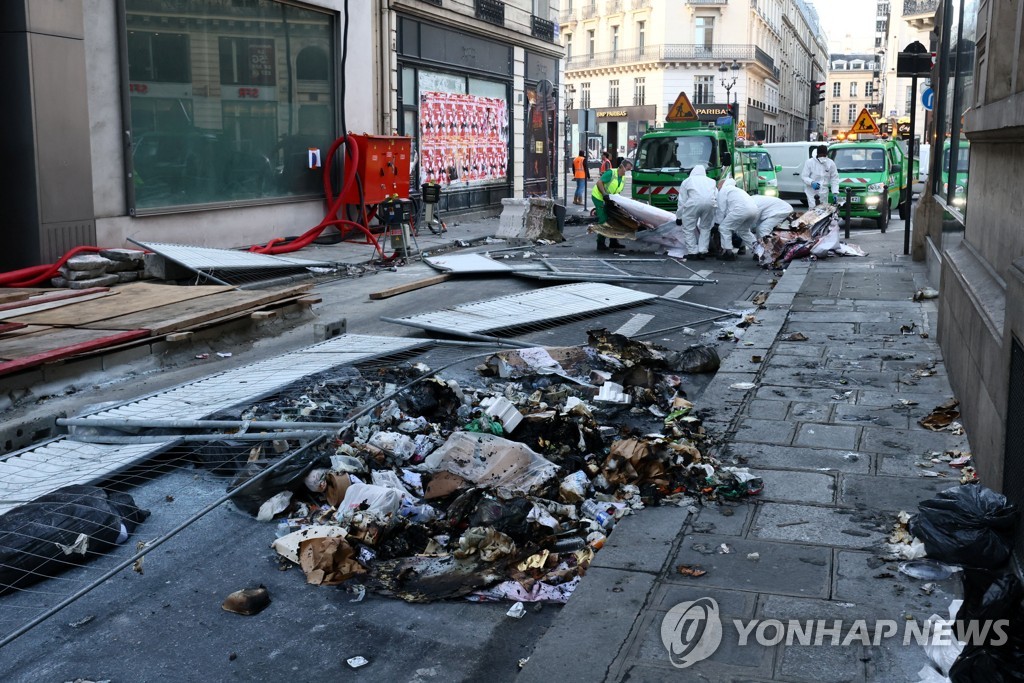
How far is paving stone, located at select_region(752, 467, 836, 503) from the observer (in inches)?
187

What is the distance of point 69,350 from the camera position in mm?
7512

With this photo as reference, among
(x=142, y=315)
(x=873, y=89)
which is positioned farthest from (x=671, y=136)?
(x=873, y=89)

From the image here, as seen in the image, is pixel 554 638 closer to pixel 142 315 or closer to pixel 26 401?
pixel 26 401

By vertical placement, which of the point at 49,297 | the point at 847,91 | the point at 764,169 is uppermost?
the point at 847,91

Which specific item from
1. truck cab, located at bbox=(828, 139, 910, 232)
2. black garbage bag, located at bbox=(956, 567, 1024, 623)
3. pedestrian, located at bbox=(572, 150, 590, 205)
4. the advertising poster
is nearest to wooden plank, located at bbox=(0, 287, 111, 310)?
black garbage bag, located at bbox=(956, 567, 1024, 623)

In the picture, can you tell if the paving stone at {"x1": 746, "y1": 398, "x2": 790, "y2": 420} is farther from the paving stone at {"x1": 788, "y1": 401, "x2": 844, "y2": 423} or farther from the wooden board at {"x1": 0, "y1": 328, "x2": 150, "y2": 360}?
the wooden board at {"x1": 0, "y1": 328, "x2": 150, "y2": 360}

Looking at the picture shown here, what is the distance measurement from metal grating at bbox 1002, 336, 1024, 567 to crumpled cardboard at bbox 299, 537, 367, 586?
252cm

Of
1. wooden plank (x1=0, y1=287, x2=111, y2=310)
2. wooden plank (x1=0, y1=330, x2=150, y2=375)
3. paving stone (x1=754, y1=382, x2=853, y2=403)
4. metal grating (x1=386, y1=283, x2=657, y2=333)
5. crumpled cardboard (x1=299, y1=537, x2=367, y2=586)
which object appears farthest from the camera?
wooden plank (x1=0, y1=287, x2=111, y2=310)

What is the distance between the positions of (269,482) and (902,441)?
3386mm

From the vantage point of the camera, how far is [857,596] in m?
3.65

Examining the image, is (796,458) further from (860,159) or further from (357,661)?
(860,159)

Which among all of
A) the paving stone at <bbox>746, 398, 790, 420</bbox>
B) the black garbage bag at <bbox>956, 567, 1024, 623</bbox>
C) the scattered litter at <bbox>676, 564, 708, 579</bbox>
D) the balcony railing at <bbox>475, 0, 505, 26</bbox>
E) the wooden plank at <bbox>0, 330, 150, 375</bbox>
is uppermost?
the balcony railing at <bbox>475, 0, 505, 26</bbox>

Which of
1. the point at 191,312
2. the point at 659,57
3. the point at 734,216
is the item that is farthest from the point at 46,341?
the point at 659,57

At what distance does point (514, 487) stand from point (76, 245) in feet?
30.4
